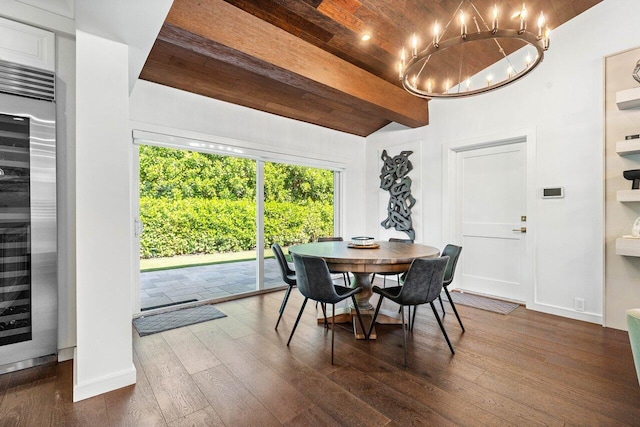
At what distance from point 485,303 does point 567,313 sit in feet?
2.61

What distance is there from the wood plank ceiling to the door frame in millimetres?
955

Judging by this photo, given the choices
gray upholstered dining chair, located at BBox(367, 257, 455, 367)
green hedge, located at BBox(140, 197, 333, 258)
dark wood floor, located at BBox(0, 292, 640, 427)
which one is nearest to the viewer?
dark wood floor, located at BBox(0, 292, 640, 427)

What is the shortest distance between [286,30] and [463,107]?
108 inches

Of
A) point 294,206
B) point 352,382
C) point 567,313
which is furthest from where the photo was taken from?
point 294,206

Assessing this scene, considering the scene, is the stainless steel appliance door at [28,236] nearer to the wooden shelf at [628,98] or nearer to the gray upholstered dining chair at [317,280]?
the gray upholstered dining chair at [317,280]

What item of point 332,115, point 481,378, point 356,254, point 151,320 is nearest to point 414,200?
point 332,115

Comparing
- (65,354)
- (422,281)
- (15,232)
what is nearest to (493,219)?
(422,281)

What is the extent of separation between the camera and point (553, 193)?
3373 millimetres

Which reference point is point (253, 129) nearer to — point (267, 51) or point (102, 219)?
point (267, 51)

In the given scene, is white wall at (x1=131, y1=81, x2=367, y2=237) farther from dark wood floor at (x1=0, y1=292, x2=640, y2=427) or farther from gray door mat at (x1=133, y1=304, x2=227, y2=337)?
dark wood floor at (x1=0, y1=292, x2=640, y2=427)

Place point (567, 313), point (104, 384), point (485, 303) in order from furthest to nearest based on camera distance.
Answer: point (485, 303), point (567, 313), point (104, 384)

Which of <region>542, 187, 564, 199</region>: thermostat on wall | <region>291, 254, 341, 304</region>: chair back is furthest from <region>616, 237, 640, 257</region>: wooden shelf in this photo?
<region>291, 254, 341, 304</region>: chair back

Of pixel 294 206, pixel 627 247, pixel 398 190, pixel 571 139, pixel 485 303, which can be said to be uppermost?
pixel 571 139

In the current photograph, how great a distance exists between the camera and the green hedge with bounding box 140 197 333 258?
4.13 metres
